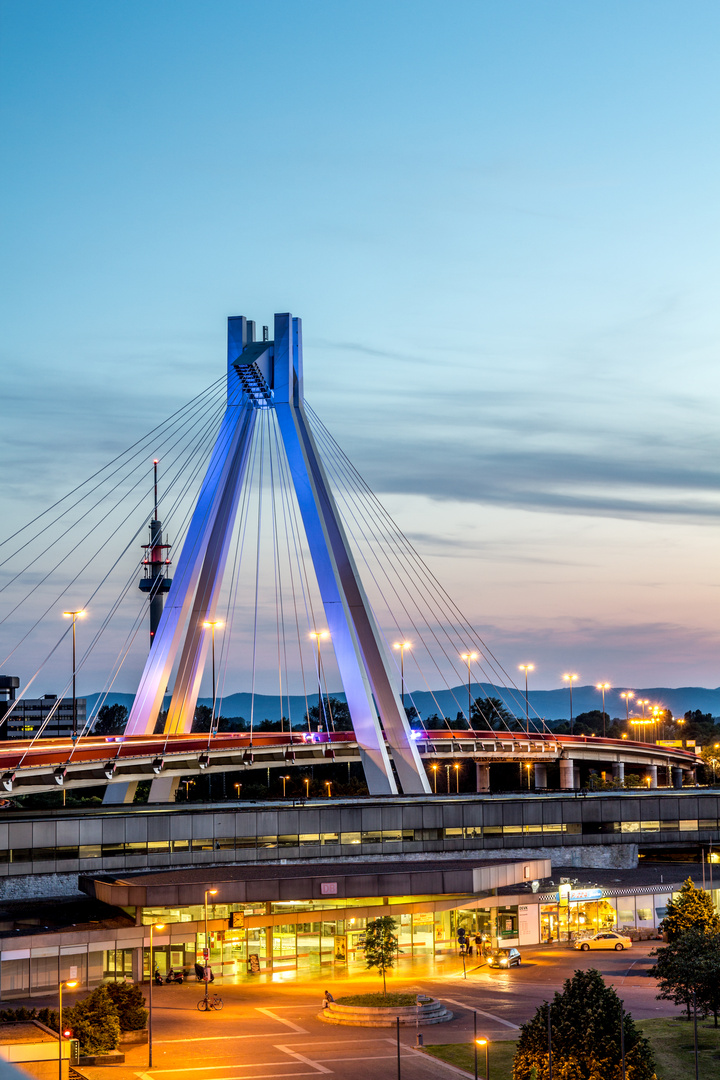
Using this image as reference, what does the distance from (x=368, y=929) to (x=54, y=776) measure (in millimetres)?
17667

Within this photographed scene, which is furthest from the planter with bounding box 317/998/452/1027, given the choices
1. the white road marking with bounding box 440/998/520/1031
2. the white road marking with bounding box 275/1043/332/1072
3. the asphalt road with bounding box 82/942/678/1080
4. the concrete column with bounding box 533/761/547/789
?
the concrete column with bounding box 533/761/547/789

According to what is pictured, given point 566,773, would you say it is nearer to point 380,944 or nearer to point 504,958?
point 504,958

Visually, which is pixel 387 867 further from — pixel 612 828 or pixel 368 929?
pixel 612 828

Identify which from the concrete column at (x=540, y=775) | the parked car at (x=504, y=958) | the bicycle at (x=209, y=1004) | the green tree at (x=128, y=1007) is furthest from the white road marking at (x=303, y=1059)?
the concrete column at (x=540, y=775)

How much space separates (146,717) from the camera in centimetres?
6397

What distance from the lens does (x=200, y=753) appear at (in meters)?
62.7

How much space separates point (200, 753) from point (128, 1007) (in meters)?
29.5

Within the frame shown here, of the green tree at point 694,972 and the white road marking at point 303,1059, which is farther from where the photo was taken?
the green tree at point 694,972

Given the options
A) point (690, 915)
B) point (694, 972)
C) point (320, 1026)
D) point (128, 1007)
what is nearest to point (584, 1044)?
point (694, 972)

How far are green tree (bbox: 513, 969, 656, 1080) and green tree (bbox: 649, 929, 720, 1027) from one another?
759 cm

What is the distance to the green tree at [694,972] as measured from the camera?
3453cm

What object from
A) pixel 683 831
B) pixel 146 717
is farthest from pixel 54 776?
pixel 683 831

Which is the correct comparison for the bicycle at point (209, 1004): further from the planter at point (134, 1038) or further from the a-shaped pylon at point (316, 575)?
→ the a-shaped pylon at point (316, 575)

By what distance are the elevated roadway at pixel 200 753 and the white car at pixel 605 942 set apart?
69.9ft
